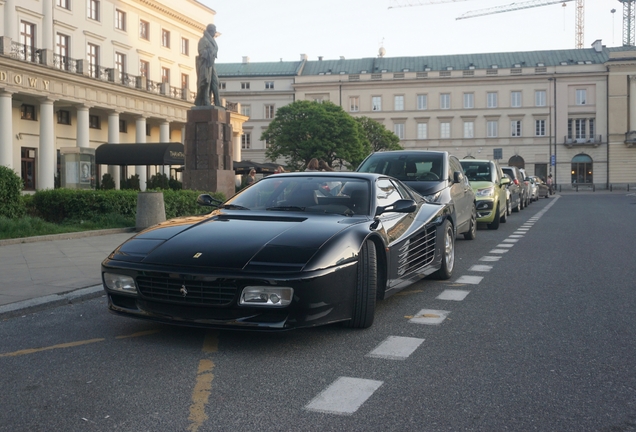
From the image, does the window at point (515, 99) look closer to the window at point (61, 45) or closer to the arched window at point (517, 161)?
the arched window at point (517, 161)

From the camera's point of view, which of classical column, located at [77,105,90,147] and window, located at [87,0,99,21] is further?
window, located at [87,0,99,21]

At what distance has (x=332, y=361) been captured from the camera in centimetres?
481

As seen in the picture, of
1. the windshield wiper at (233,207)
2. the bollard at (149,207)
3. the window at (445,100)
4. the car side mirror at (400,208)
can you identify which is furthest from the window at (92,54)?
the window at (445,100)

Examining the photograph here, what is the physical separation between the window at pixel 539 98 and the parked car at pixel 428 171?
83.8 meters

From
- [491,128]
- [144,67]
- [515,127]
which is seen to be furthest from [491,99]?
[144,67]

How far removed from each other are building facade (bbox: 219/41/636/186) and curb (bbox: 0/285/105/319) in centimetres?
8571

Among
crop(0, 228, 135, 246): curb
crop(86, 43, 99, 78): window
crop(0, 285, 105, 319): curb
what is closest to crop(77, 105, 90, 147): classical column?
crop(86, 43, 99, 78): window

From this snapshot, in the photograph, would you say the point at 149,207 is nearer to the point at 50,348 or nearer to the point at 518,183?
the point at 50,348

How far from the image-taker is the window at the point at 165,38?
55156 millimetres

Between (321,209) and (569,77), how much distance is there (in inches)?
3614

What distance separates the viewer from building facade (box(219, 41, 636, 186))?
9012 centimetres

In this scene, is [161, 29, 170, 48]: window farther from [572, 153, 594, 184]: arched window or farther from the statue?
[572, 153, 594, 184]: arched window

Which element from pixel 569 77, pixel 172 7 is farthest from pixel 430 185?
pixel 569 77

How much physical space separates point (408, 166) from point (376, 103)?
85.6 metres
